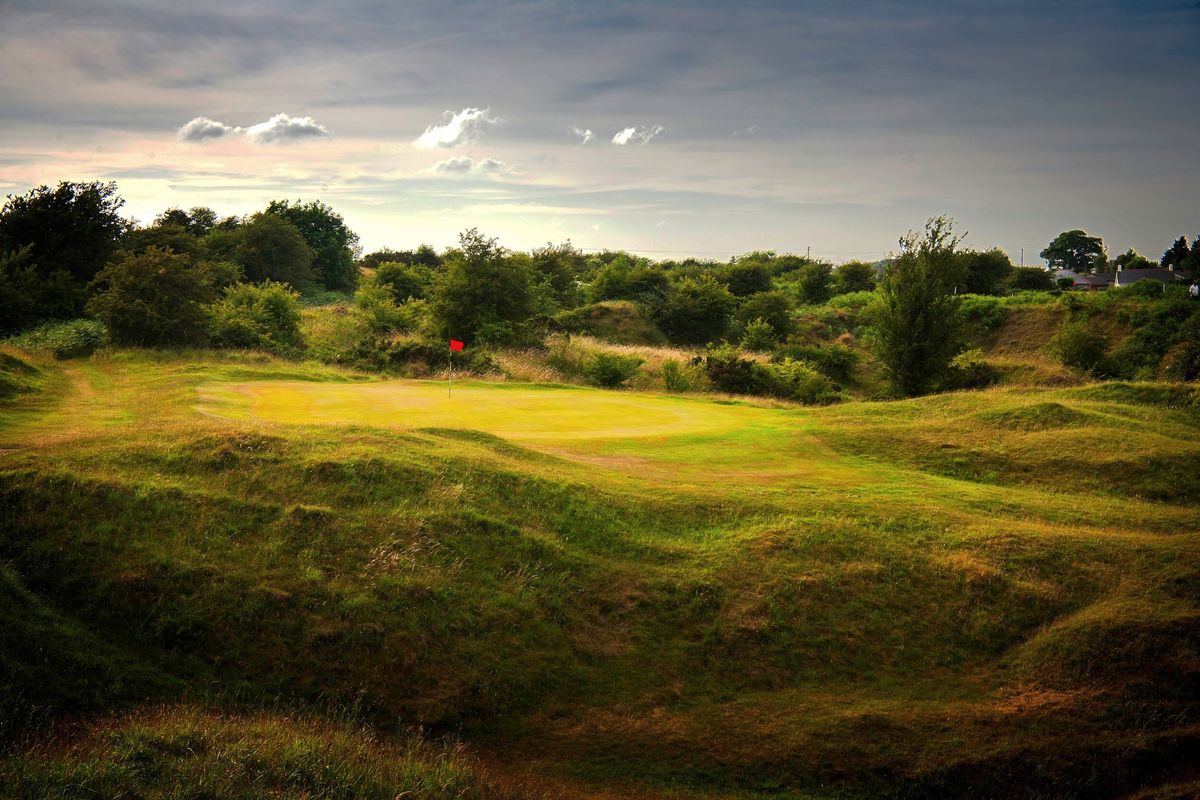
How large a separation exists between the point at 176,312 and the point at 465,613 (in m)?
29.8

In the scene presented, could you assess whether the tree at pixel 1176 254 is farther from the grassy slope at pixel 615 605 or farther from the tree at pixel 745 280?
the grassy slope at pixel 615 605

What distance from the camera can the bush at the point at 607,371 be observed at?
111ft

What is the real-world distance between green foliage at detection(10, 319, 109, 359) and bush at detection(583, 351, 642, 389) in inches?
815

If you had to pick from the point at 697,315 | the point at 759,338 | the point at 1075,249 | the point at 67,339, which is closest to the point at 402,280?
the point at 697,315

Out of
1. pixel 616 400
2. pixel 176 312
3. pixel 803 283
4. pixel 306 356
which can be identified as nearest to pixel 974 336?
pixel 803 283

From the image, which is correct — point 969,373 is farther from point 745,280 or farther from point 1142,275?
point 1142,275

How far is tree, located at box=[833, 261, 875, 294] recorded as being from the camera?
226 feet

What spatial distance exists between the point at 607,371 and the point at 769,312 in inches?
958

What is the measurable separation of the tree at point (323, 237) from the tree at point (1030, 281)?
2170 inches

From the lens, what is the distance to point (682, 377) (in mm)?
33969

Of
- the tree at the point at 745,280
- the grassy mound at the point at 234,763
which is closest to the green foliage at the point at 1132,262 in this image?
the tree at the point at 745,280

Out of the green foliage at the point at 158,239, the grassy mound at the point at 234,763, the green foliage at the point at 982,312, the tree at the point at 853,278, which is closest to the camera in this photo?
the grassy mound at the point at 234,763

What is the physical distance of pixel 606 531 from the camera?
12.9 metres

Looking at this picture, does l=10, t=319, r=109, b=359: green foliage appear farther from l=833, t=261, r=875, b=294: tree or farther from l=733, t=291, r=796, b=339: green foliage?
l=833, t=261, r=875, b=294: tree
